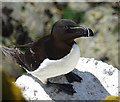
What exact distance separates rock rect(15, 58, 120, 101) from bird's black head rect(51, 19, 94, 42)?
1.80 feet

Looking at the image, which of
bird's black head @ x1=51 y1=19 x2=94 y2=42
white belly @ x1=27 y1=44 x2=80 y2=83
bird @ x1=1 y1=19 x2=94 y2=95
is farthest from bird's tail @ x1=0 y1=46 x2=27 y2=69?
bird's black head @ x1=51 y1=19 x2=94 y2=42

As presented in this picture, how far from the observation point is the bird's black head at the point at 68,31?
1893 millimetres

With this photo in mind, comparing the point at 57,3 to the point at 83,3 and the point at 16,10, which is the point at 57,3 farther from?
the point at 16,10

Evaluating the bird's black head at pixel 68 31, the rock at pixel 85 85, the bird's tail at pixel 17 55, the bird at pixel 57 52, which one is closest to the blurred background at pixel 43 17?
the rock at pixel 85 85

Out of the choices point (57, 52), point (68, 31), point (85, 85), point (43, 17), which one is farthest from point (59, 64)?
point (43, 17)

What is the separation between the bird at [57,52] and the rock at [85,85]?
7 cm

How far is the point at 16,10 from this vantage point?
5.17m

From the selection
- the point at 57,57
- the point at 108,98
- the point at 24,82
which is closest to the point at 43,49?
the point at 57,57

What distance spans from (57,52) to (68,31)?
208 millimetres

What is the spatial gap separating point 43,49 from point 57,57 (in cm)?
15

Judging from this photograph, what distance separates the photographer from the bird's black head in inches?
74.5

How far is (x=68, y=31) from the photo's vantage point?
192cm

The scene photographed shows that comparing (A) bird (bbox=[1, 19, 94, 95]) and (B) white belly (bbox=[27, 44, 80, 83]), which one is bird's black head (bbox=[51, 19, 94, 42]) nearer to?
(A) bird (bbox=[1, 19, 94, 95])

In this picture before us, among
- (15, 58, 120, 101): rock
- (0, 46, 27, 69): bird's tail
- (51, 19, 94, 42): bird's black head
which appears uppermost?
(51, 19, 94, 42): bird's black head
